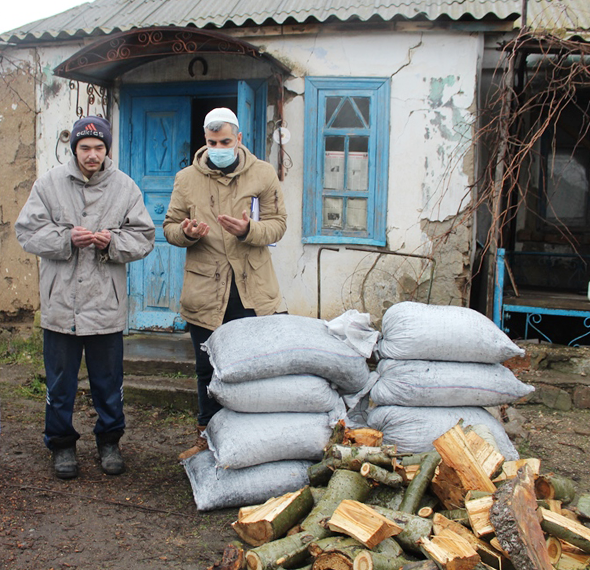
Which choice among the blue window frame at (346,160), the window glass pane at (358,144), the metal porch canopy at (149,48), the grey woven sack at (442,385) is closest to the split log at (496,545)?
the grey woven sack at (442,385)

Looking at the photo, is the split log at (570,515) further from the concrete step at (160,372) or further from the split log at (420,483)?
the concrete step at (160,372)

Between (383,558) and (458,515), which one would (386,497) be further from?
(383,558)

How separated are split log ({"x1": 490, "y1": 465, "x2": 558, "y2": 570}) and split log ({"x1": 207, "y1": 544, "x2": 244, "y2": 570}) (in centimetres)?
95

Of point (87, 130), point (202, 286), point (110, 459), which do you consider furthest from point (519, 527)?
point (87, 130)

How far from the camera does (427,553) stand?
2256mm

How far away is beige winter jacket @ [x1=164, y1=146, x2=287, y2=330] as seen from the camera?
3408 millimetres

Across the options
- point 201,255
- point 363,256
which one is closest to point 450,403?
point 201,255

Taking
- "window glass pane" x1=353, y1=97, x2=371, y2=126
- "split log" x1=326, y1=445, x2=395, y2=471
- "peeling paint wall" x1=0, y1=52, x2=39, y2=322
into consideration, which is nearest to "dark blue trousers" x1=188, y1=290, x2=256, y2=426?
"split log" x1=326, y1=445, x2=395, y2=471

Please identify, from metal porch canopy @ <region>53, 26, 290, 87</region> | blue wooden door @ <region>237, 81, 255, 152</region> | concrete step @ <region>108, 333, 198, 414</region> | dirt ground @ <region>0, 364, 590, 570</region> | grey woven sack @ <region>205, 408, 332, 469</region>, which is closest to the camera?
dirt ground @ <region>0, 364, 590, 570</region>

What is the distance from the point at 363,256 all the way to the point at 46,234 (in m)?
2.96

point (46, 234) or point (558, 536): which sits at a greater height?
point (46, 234)

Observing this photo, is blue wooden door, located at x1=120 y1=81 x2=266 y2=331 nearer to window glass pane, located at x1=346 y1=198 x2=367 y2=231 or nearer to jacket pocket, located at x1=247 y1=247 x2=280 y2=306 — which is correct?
window glass pane, located at x1=346 y1=198 x2=367 y2=231

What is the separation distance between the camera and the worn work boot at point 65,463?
10.9 ft

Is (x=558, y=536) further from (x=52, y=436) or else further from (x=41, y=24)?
(x=41, y=24)
